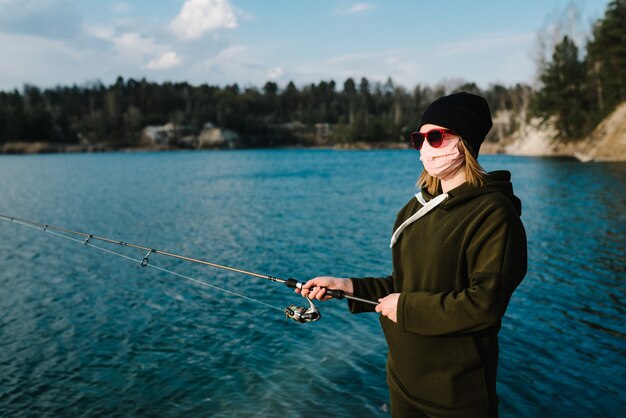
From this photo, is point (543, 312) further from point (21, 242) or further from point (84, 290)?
point (21, 242)

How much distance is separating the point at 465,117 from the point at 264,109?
190 metres

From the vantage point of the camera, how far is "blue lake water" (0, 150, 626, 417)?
7852 millimetres

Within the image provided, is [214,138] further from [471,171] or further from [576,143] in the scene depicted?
[471,171]

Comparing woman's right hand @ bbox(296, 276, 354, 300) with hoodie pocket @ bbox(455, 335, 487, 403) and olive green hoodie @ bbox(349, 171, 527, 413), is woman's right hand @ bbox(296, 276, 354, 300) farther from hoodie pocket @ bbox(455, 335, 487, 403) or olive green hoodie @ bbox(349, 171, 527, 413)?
hoodie pocket @ bbox(455, 335, 487, 403)

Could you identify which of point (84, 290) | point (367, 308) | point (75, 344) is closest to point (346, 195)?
point (84, 290)

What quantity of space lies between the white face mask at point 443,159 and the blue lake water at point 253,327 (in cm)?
545

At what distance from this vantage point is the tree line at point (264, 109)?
2576 inches

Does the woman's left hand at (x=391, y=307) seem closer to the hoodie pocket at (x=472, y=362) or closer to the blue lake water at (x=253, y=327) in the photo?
the hoodie pocket at (x=472, y=362)

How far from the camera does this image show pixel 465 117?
2775mm

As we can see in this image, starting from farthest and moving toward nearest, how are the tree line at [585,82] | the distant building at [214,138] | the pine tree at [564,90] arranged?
the distant building at [214,138] → the pine tree at [564,90] → the tree line at [585,82]

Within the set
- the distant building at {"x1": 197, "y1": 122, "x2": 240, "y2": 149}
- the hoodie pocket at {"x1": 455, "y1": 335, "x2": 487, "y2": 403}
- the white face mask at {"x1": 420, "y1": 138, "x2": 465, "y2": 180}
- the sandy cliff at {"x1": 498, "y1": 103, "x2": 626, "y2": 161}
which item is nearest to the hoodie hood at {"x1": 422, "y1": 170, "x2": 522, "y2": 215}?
the white face mask at {"x1": 420, "y1": 138, "x2": 465, "y2": 180}

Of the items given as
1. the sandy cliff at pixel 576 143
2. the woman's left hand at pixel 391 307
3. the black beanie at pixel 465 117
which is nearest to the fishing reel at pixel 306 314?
the woman's left hand at pixel 391 307

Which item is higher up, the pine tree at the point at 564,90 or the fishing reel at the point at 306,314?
the pine tree at the point at 564,90

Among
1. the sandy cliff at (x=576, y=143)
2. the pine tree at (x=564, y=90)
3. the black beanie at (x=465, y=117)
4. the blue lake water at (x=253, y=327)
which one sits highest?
the pine tree at (x=564, y=90)
